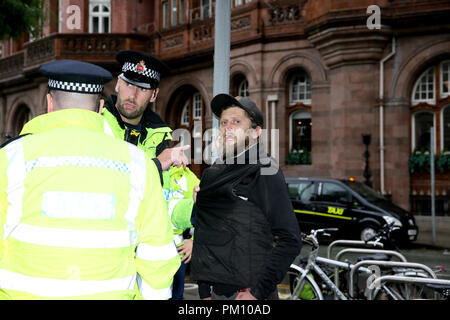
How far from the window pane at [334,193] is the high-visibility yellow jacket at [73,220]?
38.2ft

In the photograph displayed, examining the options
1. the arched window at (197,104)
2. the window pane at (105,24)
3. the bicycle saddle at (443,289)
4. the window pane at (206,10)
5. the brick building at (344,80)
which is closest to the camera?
the bicycle saddle at (443,289)

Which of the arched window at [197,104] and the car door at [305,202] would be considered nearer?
the car door at [305,202]

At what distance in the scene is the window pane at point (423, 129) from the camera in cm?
1753

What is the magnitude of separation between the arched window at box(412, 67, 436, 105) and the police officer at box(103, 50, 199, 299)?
15.9m

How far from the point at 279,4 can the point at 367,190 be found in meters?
9.02

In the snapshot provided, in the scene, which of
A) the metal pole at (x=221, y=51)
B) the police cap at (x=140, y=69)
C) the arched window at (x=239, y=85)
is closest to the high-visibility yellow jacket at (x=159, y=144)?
the police cap at (x=140, y=69)

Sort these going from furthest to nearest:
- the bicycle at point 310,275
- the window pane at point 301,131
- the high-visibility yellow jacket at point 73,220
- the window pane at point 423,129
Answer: the window pane at point 301,131
the window pane at point 423,129
the bicycle at point 310,275
the high-visibility yellow jacket at point 73,220

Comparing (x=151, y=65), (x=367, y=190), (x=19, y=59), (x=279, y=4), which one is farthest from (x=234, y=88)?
(x=151, y=65)

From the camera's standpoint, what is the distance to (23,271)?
5.82 ft

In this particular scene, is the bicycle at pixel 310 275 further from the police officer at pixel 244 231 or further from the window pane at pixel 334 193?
the window pane at pixel 334 193

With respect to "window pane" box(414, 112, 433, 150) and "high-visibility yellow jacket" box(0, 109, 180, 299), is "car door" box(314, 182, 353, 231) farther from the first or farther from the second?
"high-visibility yellow jacket" box(0, 109, 180, 299)

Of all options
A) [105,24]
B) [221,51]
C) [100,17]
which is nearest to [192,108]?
[105,24]

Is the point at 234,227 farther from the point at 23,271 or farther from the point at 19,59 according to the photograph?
the point at 19,59
